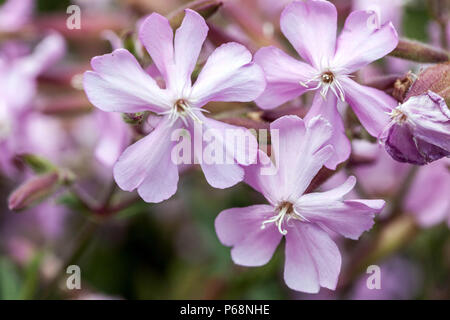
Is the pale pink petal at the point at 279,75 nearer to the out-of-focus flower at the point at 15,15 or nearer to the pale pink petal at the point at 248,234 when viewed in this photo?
the pale pink petal at the point at 248,234

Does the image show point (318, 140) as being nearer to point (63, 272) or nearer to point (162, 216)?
point (63, 272)

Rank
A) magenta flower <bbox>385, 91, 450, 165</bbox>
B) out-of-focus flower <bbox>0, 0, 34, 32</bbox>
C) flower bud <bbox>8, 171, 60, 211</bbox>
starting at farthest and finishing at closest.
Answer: out-of-focus flower <bbox>0, 0, 34, 32</bbox>, flower bud <bbox>8, 171, 60, 211</bbox>, magenta flower <bbox>385, 91, 450, 165</bbox>

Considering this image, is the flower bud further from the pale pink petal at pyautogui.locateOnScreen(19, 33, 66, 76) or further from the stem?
the pale pink petal at pyautogui.locateOnScreen(19, 33, 66, 76)

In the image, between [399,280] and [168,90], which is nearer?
[168,90]

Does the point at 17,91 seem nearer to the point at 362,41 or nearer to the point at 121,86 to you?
the point at 121,86

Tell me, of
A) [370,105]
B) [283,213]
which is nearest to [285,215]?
[283,213]

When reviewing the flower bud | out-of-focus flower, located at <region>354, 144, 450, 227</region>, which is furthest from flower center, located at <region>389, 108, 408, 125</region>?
the flower bud

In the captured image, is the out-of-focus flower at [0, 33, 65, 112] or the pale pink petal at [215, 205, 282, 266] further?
the out-of-focus flower at [0, 33, 65, 112]
